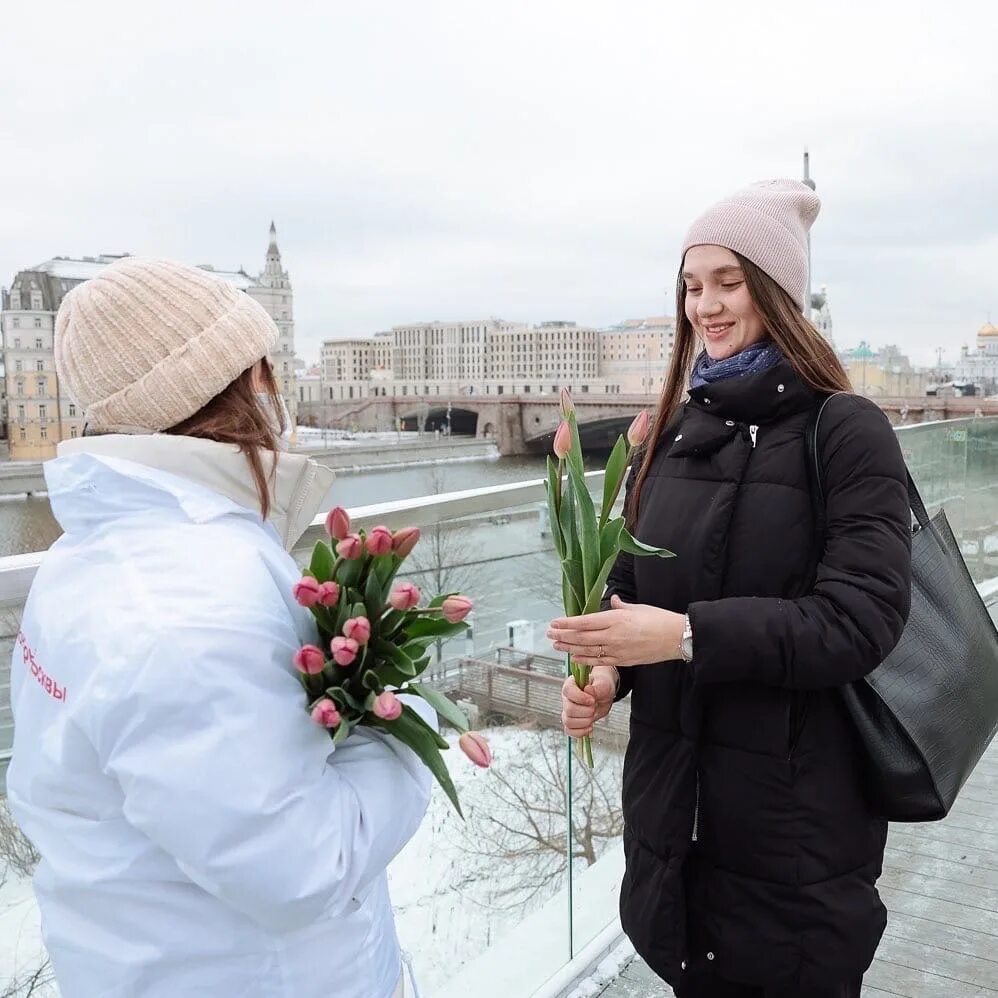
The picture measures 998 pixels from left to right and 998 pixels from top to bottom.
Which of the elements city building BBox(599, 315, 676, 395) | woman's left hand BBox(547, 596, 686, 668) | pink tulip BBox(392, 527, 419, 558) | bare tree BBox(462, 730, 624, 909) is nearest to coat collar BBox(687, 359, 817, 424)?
woman's left hand BBox(547, 596, 686, 668)

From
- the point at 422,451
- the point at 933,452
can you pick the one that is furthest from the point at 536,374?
the point at 933,452

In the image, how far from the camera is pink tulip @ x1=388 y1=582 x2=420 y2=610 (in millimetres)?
887

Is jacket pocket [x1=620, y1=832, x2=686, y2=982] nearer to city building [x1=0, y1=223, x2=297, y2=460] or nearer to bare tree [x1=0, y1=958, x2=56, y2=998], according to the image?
bare tree [x1=0, y1=958, x2=56, y2=998]

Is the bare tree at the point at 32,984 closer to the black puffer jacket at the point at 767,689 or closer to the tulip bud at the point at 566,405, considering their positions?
the black puffer jacket at the point at 767,689

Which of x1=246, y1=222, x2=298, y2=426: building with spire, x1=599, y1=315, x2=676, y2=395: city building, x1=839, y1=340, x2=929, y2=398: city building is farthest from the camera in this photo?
x1=599, y1=315, x2=676, y2=395: city building

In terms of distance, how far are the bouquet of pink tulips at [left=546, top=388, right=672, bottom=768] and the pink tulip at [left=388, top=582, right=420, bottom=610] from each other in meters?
0.32

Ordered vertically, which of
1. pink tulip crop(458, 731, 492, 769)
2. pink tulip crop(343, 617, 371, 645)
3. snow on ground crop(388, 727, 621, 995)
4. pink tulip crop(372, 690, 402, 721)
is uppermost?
pink tulip crop(343, 617, 371, 645)

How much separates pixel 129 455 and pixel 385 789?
38cm

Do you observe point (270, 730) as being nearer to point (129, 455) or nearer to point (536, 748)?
point (129, 455)

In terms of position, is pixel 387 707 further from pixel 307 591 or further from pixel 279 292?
pixel 279 292

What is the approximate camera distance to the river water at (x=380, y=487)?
18938 mm

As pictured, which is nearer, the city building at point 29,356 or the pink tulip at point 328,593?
the pink tulip at point 328,593

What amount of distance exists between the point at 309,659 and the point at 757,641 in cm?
52

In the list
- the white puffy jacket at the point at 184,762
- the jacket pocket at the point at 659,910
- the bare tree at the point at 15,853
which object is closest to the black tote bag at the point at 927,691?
the jacket pocket at the point at 659,910
